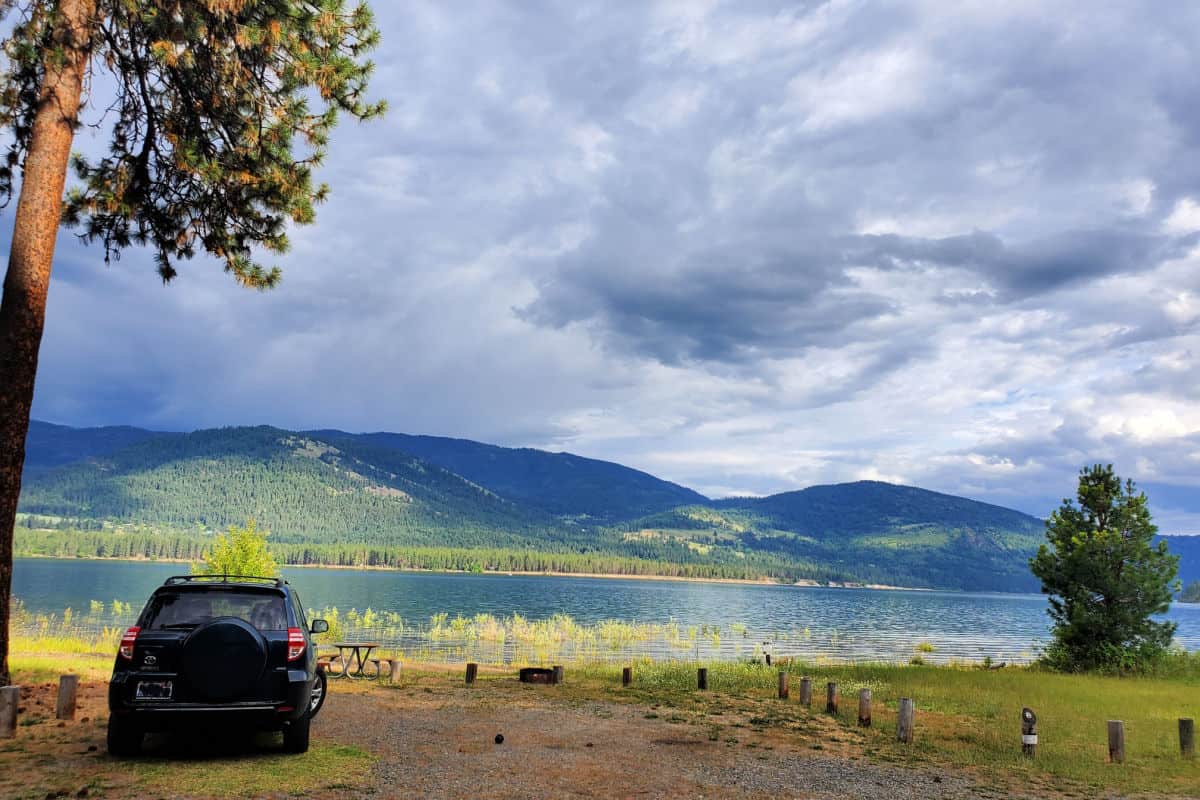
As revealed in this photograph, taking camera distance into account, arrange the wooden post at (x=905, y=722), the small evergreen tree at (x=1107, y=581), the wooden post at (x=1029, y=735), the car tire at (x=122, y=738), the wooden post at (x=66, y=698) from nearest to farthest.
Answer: the car tire at (x=122, y=738) < the wooden post at (x=66, y=698) < the wooden post at (x=1029, y=735) < the wooden post at (x=905, y=722) < the small evergreen tree at (x=1107, y=581)

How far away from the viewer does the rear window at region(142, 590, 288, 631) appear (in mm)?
10289

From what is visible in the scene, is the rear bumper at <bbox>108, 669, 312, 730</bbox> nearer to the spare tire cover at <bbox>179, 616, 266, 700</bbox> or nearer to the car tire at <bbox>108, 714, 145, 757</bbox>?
the spare tire cover at <bbox>179, 616, 266, 700</bbox>

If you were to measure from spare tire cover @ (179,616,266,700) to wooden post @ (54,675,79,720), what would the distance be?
523cm

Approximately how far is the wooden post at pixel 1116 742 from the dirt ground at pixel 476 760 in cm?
415

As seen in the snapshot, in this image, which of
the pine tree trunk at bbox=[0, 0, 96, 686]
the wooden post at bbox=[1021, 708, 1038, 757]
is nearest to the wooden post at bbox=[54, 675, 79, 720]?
the pine tree trunk at bbox=[0, 0, 96, 686]

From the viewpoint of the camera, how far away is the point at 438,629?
162 ft

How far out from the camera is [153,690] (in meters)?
9.77

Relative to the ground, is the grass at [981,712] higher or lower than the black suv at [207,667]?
lower

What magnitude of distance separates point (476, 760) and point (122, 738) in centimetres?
499

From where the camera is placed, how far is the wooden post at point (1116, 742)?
14.3 meters

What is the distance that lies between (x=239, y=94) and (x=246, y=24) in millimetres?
1706

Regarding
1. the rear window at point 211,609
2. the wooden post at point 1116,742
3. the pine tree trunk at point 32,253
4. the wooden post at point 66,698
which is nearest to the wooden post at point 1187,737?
the wooden post at point 1116,742

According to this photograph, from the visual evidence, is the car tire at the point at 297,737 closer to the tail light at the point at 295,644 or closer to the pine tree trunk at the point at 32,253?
the tail light at the point at 295,644

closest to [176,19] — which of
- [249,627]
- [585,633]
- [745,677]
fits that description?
[249,627]
